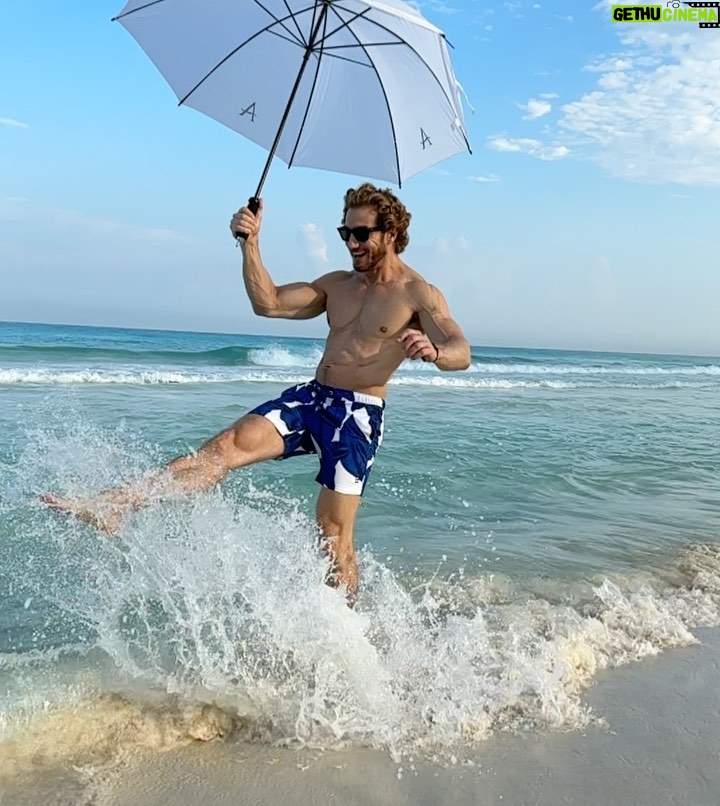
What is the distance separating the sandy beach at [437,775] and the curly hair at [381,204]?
8.20ft

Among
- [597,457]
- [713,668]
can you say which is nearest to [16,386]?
[597,457]

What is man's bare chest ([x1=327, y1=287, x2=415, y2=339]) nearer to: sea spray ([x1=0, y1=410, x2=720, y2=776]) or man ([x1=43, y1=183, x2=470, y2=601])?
man ([x1=43, y1=183, x2=470, y2=601])

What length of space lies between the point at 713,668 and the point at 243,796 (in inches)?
99.6

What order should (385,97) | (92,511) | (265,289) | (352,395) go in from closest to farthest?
1. (92,511)
2. (265,289)
3. (352,395)
4. (385,97)

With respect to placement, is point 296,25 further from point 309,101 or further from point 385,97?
point 385,97

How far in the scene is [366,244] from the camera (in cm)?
397

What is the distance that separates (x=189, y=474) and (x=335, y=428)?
2.67ft

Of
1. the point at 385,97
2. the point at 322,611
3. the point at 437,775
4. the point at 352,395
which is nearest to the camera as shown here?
the point at 437,775

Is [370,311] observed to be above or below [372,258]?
below

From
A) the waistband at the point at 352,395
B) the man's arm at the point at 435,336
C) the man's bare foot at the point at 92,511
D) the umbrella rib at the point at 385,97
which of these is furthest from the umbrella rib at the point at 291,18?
the man's bare foot at the point at 92,511

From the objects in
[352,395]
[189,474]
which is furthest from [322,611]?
[352,395]

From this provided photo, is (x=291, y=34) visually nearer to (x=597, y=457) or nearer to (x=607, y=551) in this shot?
(x=607, y=551)

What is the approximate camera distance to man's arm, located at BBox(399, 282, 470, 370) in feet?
10.9

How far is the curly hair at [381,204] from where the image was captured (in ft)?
12.8
